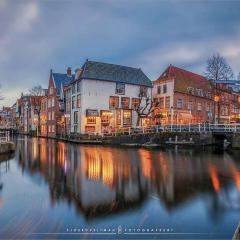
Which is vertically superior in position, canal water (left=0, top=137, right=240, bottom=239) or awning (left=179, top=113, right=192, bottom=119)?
awning (left=179, top=113, right=192, bottom=119)

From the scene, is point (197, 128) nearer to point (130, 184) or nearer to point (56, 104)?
point (130, 184)

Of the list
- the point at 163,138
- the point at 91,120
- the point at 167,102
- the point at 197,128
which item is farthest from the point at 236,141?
the point at 91,120

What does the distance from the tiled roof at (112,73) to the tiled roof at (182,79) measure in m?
3.50

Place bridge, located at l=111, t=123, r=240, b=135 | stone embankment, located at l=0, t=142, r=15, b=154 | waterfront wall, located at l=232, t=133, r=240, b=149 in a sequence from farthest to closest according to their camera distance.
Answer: bridge, located at l=111, t=123, r=240, b=135 < waterfront wall, located at l=232, t=133, r=240, b=149 < stone embankment, located at l=0, t=142, r=15, b=154

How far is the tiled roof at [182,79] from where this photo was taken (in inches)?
1718

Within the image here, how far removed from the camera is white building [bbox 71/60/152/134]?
38.7 m

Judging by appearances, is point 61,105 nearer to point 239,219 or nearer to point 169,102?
point 169,102

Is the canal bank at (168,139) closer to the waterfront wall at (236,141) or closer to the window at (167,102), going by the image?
the waterfront wall at (236,141)

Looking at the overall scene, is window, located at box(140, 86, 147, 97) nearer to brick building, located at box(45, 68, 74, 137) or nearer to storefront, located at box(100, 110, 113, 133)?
storefront, located at box(100, 110, 113, 133)

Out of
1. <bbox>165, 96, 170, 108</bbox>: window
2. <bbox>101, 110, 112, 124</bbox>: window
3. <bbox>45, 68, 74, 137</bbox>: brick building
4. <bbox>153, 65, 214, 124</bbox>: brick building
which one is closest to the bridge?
<bbox>101, 110, 112, 124</bbox>: window

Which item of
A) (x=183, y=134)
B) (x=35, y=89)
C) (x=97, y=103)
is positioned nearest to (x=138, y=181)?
(x=183, y=134)

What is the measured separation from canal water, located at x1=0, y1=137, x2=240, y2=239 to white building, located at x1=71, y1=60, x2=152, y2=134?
2450 centimetres

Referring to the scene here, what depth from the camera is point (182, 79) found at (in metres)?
45.8

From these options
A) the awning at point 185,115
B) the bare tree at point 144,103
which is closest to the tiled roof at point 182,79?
the awning at point 185,115
